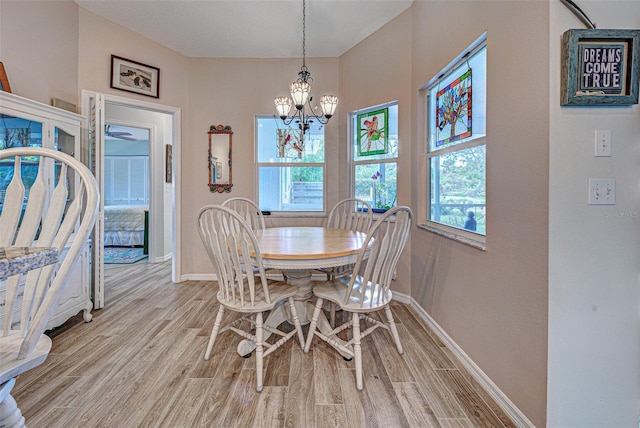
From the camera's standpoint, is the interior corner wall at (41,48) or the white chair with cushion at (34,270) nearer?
the white chair with cushion at (34,270)

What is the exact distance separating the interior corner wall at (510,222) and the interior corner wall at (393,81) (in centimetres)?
78

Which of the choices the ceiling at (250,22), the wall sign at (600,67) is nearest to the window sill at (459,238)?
the wall sign at (600,67)

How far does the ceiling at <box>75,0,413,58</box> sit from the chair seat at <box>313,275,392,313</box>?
97.1 inches

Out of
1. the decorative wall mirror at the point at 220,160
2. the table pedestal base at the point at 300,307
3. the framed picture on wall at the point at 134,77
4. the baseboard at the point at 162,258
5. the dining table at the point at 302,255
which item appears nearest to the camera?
the dining table at the point at 302,255

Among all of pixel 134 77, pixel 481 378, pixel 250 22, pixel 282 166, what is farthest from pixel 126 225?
pixel 481 378

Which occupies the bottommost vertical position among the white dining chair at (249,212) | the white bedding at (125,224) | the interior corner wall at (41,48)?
the white bedding at (125,224)

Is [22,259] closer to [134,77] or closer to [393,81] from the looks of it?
[393,81]

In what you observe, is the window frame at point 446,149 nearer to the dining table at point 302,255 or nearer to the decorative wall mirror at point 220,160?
the dining table at point 302,255

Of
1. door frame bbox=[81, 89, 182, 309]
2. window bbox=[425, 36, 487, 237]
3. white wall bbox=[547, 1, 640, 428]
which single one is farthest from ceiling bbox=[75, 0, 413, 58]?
white wall bbox=[547, 1, 640, 428]

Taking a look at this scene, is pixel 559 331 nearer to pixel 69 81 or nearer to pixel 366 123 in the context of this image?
pixel 366 123

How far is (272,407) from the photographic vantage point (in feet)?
5.04

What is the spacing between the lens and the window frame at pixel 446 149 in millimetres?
1848

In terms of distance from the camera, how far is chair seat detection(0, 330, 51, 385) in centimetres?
82

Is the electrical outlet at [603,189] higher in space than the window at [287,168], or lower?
lower
